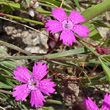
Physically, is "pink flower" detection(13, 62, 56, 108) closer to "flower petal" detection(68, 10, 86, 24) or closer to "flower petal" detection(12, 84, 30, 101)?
"flower petal" detection(12, 84, 30, 101)

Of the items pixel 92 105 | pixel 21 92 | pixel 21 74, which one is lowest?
pixel 92 105

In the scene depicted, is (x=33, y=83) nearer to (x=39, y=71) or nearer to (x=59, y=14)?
(x=39, y=71)

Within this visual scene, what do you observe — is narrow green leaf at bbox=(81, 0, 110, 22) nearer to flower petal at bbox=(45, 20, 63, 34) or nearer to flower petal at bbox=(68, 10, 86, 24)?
flower petal at bbox=(68, 10, 86, 24)

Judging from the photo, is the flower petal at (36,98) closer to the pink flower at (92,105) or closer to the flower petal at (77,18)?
the pink flower at (92,105)

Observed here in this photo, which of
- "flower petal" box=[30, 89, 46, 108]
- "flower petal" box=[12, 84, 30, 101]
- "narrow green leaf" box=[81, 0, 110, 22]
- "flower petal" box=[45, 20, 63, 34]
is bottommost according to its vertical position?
"flower petal" box=[30, 89, 46, 108]

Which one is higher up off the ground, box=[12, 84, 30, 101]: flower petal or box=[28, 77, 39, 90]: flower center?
box=[28, 77, 39, 90]: flower center

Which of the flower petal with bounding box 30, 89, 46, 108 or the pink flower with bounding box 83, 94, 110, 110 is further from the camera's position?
the pink flower with bounding box 83, 94, 110, 110

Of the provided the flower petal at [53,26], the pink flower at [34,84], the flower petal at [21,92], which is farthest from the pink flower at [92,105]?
the flower petal at [53,26]

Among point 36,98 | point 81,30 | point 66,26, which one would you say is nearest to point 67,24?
point 66,26

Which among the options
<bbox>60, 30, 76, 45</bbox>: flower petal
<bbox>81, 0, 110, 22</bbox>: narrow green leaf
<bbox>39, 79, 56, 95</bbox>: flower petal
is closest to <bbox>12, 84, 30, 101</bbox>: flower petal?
<bbox>39, 79, 56, 95</bbox>: flower petal
